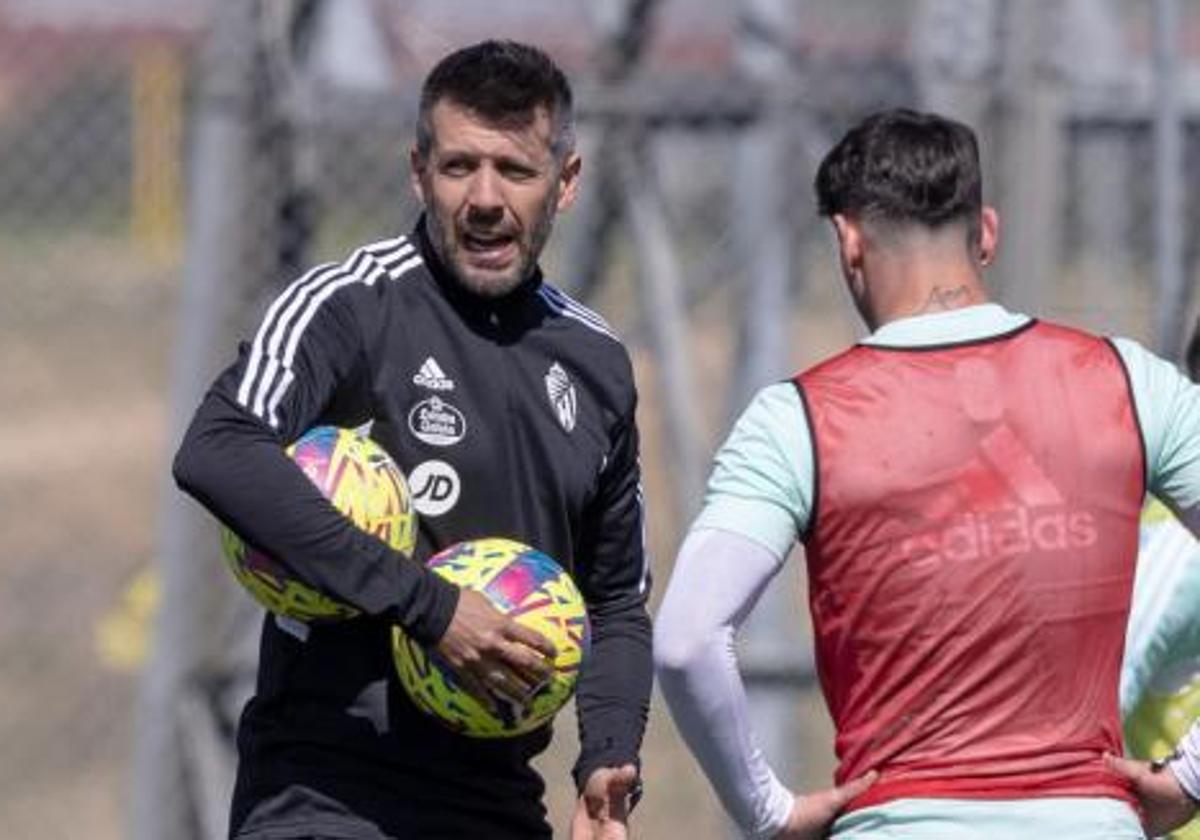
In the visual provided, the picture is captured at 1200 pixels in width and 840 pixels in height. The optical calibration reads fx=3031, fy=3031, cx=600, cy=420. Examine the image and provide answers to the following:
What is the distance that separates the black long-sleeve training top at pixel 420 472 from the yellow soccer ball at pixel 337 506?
7 centimetres

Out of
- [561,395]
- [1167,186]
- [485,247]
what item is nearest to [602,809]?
[561,395]

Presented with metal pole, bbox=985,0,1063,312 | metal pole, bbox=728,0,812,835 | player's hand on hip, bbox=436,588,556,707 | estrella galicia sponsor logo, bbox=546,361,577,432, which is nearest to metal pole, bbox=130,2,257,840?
metal pole, bbox=728,0,812,835

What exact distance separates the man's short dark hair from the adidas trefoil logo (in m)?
0.36

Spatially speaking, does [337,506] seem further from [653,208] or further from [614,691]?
[653,208]

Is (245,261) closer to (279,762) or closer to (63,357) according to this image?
(279,762)

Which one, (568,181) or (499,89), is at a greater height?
(499,89)

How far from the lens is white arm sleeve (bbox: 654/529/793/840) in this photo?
4641 mm

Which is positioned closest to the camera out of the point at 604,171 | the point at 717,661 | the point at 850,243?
the point at 717,661

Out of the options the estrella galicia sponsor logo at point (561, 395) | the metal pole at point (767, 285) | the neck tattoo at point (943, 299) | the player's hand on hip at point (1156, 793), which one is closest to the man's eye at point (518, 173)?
the estrella galicia sponsor logo at point (561, 395)

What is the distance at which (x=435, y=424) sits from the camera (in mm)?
5031

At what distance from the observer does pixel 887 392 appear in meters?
4.70

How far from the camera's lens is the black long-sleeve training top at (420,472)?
4961mm

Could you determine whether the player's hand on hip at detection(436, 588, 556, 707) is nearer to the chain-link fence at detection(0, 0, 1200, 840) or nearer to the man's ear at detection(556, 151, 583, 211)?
the man's ear at detection(556, 151, 583, 211)

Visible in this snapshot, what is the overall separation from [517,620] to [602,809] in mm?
422
